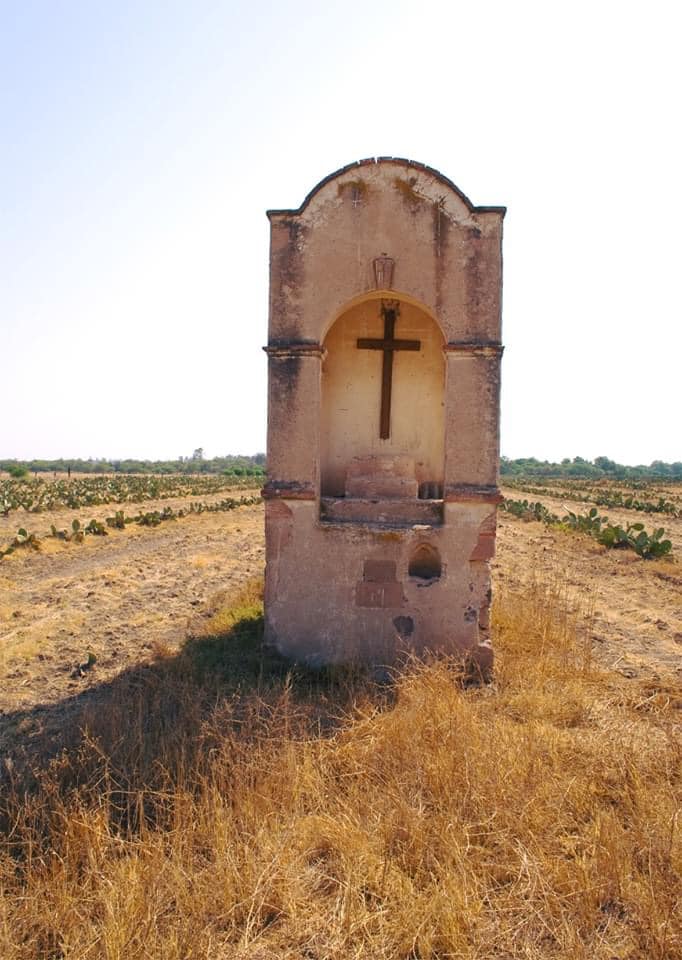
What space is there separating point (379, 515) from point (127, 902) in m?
4.65

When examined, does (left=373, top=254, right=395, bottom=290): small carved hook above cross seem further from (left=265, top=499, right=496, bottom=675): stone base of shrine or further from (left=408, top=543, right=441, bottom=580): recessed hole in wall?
(left=408, top=543, right=441, bottom=580): recessed hole in wall

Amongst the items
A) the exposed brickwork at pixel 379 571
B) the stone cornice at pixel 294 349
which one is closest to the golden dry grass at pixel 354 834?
the exposed brickwork at pixel 379 571

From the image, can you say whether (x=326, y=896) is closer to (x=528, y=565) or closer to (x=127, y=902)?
(x=127, y=902)

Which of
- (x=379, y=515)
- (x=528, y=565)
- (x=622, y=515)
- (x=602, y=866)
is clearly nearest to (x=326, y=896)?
(x=602, y=866)

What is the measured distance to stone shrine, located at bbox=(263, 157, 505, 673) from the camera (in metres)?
6.77

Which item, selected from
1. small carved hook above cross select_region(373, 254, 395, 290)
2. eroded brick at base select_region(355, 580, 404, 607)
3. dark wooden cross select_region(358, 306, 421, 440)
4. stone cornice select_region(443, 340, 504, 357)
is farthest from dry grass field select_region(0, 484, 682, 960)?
small carved hook above cross select_region(373, 254, 395, 290)

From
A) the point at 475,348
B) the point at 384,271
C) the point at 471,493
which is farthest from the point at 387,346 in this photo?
the point at 471,493

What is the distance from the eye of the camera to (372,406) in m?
8.57

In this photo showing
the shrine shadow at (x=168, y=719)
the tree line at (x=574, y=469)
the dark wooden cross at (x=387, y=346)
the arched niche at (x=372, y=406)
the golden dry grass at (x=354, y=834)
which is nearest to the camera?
the golden dry grass at (x=354, y=834)

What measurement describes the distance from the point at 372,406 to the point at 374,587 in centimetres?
269

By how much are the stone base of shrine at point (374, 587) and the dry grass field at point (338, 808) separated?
1.19 ft

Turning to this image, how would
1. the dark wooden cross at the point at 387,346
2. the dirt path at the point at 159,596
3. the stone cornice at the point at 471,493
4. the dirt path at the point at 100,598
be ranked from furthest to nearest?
the dark wooden cross at the point at 387,346
the dirt path at the point at 159,596
the dirt path at the point at 100,598
the stone cornice at the point at 471,493

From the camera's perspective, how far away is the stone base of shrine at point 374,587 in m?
6.75

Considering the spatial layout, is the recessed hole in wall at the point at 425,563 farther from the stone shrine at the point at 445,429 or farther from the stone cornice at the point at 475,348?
the stone cornice at the point at 475,348
